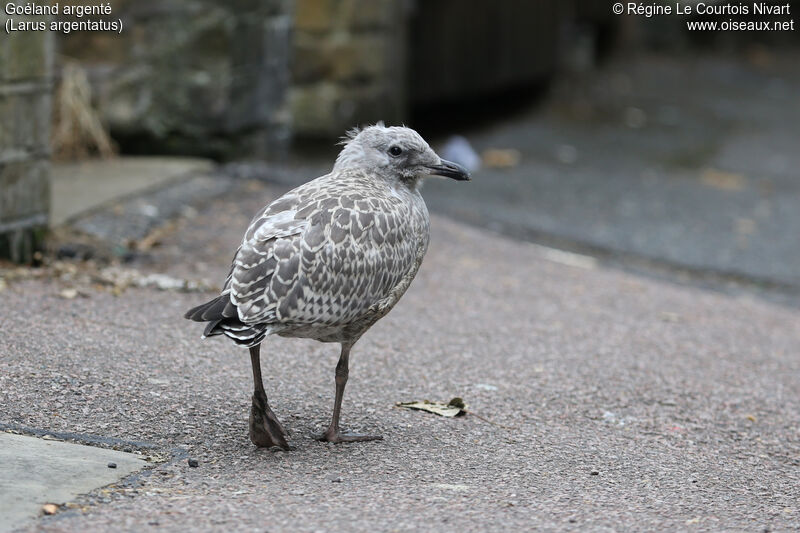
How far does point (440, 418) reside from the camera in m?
4.69

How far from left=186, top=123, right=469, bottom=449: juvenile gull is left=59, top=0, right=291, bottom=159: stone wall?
4.27m

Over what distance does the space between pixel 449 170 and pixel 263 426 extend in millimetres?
1283

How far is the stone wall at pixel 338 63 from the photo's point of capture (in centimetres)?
1036

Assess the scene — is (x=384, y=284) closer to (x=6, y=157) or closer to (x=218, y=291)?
(x=218, y=291)

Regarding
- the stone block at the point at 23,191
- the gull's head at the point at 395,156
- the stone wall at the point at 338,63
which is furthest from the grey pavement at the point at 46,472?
the stone wall at the point at 338,63

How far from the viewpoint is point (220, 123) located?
28.6ft

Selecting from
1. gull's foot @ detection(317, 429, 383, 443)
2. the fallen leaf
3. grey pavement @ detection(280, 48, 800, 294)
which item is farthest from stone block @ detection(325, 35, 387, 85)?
gull's foot @ detection(317, 429, 383, 443)

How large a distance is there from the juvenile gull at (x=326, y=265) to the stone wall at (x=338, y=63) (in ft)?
19.7

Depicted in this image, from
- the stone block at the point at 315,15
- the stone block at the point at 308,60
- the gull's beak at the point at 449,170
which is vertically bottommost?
the gull's beak at the point at 449,170

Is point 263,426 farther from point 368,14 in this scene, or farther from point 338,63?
point 368,14

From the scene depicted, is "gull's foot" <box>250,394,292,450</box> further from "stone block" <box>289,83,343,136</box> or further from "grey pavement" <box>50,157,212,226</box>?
"stone block" <box>289,83,343,136</box>

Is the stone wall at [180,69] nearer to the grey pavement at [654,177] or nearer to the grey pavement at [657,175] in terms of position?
the grey pavement at [654,177]

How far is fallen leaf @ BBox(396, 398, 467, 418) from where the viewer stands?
473 cm

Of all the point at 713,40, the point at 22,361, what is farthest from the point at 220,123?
the point at 713,40
